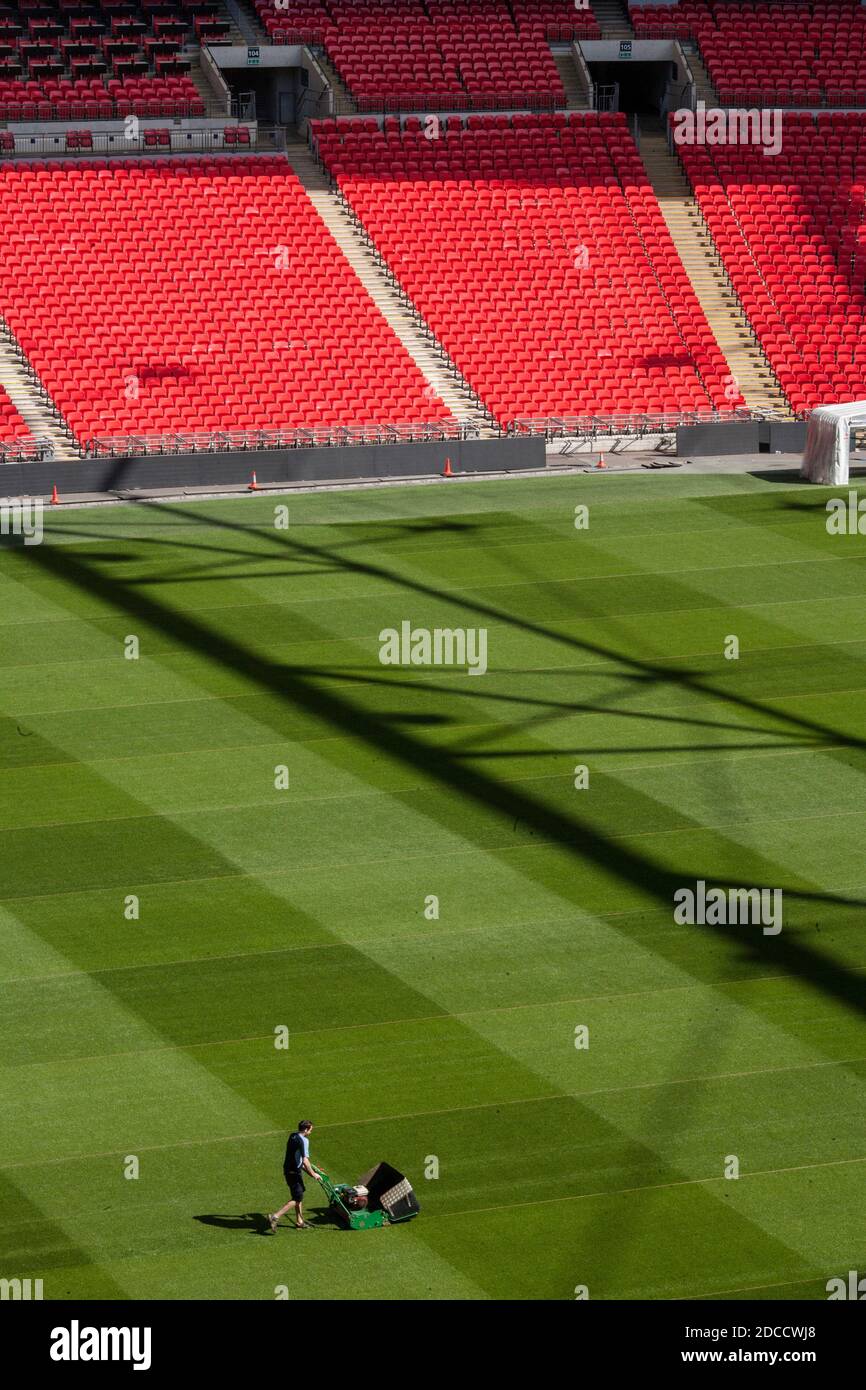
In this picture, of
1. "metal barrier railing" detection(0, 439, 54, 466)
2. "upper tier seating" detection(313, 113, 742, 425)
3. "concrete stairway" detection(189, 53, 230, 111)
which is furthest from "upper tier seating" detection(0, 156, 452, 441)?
"concrete stairway" detection(189, 53, 230, 111)

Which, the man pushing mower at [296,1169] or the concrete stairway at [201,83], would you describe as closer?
the man pushing mower at [296,1169]

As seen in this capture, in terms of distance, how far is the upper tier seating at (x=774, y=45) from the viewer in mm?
63000

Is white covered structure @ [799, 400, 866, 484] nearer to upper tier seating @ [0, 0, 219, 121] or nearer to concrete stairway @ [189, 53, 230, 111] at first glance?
upper tier seating @ [0, 0, 219, 121]

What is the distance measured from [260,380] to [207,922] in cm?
2745

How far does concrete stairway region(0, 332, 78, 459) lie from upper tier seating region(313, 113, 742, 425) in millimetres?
10290

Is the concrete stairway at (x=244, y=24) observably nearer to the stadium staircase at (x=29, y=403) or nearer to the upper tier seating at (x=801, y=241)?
the upper tier seating at (x=801, y=241)

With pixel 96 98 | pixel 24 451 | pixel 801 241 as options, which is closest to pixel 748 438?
pixel 801 241

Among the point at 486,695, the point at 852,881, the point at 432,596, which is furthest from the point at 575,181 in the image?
the point at 852,881

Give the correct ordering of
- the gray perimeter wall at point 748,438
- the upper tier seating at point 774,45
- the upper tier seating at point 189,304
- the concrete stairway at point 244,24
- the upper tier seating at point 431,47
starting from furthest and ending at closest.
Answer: the upper tier seating at point 774,45
the concrete stairway at point 244,24
the upper tier seating at point 431,47
the gray perimeter wall at point 748,438
the upper tier seating at point 189,304

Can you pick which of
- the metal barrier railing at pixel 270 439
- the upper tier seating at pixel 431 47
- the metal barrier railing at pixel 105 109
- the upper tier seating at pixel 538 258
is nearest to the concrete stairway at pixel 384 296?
the upper tier seating at pixel 538 258

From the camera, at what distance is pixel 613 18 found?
213 feet

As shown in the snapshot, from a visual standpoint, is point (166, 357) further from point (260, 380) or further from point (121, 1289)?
point (121, 1289)

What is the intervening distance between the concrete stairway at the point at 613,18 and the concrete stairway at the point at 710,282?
4.05 meters

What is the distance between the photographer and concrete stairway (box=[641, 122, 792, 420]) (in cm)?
5419
